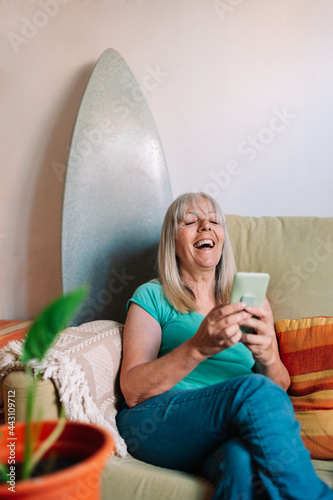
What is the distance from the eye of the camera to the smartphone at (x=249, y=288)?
3.39 feet

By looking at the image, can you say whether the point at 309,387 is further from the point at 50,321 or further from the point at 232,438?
the point at 50,321

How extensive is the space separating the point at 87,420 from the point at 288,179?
1.19 metres

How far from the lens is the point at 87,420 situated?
43.2 inches

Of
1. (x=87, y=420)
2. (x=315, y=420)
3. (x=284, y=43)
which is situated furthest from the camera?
(x=284, y=43)

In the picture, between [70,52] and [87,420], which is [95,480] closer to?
[87,420]

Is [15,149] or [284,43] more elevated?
[284,43]

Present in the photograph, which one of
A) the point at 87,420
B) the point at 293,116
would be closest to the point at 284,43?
the point at 293,116

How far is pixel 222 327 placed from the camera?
1066 mm
